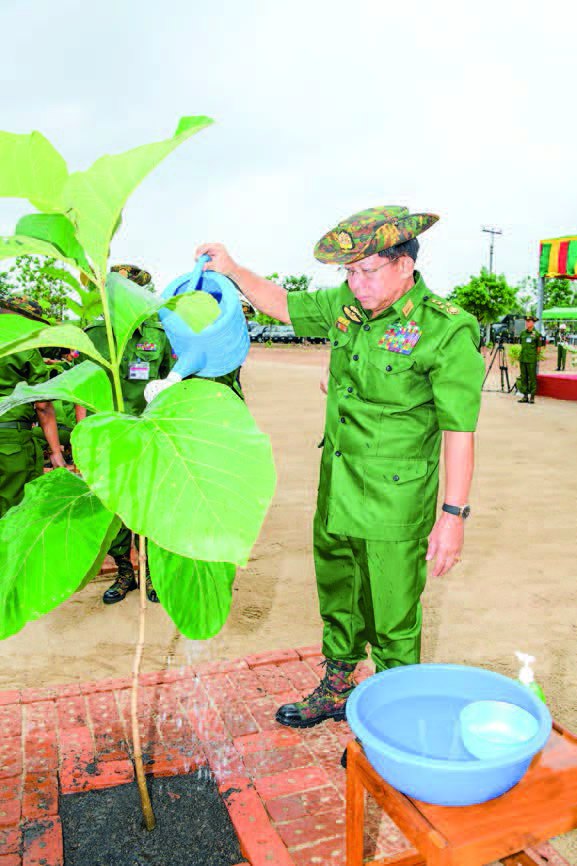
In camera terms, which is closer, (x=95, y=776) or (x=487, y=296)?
(x=95, y=776)

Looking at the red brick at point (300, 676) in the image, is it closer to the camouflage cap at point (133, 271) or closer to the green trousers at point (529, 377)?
the camouflage cap at point (133, 271)

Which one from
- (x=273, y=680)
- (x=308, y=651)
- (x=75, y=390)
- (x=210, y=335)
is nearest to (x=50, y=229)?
(x=75, y=390)

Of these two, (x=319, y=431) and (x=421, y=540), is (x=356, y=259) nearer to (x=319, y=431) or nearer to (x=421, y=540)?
(x=421, y=540)

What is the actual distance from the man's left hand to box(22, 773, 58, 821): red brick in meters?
1.42

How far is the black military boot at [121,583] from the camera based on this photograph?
4.14 m

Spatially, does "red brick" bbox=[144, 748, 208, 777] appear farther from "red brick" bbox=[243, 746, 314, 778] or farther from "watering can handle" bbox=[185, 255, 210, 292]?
"watering can handle" bbox=[185, 255, 210, 292]

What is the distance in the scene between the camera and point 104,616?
3971mm

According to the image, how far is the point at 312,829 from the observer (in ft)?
7.17

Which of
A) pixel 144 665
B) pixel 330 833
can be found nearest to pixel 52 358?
pixel 144 665

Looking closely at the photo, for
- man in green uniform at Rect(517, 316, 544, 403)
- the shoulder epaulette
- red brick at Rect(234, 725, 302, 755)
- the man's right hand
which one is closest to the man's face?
the shoulder epaulette

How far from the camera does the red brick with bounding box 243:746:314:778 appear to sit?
8.11ft

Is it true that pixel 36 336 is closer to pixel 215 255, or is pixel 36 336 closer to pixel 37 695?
pixel 215 255

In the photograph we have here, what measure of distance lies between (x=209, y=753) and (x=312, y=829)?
511 millimetres

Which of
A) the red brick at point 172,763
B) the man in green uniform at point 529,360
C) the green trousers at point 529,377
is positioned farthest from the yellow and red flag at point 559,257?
the red brick at point 172,763
